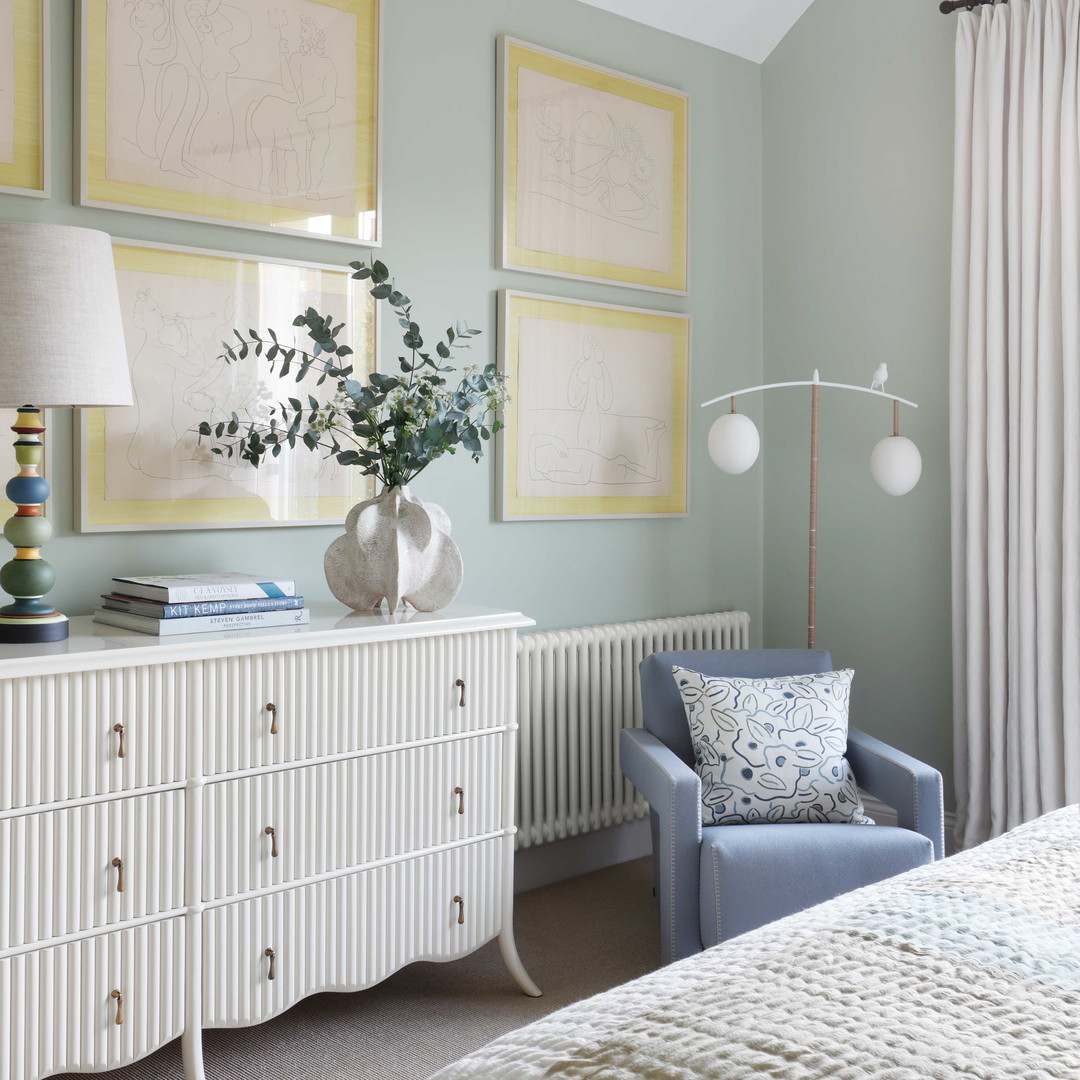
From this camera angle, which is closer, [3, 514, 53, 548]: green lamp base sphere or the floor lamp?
[3, 514, 53, 548]: green lamp base sphere

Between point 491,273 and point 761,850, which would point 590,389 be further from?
point 761,850

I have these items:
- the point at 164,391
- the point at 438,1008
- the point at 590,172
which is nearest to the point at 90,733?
the point at 164,391

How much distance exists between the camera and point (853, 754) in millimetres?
2871

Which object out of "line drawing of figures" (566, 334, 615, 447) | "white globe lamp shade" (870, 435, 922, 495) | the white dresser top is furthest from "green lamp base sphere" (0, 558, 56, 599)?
"white globe lamp shade" (870, 435, 922, 495)

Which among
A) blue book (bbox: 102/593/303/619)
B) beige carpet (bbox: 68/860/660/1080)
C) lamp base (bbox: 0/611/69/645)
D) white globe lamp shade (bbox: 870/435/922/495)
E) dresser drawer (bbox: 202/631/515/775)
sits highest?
white globe lamp shade (bbox: 870/435/922/495)

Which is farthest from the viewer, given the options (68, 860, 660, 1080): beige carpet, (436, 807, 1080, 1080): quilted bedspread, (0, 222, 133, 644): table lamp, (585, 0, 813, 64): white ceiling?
(585, 0, 813, 64): white ceiling

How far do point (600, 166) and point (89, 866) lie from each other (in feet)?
7.95

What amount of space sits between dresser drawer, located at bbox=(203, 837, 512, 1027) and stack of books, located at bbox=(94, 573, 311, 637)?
56 centimetres

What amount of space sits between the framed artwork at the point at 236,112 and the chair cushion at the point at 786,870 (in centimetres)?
177

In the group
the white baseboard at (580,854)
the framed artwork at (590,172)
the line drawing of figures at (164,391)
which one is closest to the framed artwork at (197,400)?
the line drawing of figures at (164,391)

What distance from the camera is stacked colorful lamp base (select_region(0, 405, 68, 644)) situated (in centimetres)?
203

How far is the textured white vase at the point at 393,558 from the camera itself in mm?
2439

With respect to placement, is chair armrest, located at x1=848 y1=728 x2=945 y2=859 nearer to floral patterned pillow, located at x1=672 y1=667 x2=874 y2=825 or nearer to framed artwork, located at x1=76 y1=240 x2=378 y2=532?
floral patterned pillow, located at x1=672 y1=667 x2=874 y2=825

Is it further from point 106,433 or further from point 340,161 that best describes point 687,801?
point 340,161
